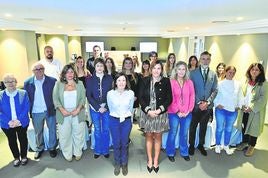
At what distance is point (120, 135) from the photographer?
9.66ft

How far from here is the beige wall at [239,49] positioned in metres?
5.06

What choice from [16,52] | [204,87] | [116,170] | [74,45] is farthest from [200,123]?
[74,45]

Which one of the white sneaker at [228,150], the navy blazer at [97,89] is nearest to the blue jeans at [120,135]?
the navy blazer at [97,89]

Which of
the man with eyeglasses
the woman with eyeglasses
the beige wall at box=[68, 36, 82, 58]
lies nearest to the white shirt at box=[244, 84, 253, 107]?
the woman with eyeglasses

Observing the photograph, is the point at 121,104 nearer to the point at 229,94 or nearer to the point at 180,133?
the point at 180,133

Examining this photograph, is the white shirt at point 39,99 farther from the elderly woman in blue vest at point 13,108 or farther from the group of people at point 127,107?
the elderly woman in blue vest at point 13,108

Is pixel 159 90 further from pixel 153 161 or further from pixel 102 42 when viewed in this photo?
pixel 102 42

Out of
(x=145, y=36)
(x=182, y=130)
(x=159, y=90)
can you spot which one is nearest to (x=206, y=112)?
(x=182, y=130)

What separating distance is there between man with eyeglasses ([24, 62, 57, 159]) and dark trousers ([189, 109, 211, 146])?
2.19 metres

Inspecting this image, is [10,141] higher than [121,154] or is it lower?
higher

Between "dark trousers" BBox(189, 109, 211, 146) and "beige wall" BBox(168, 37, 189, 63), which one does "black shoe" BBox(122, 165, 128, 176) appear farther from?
"beige wall" BBox(168, 37, 189, 63)

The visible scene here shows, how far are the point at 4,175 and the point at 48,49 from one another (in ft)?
7.20

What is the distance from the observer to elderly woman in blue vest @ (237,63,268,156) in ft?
10.4

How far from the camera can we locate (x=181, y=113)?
3027 mm
